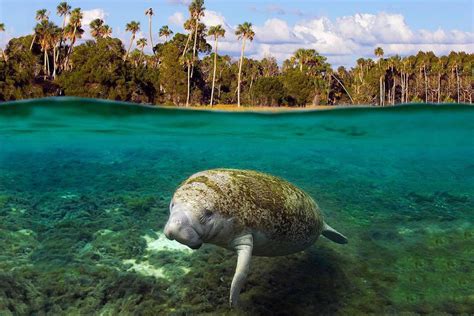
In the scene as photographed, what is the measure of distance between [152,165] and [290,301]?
10878 mm

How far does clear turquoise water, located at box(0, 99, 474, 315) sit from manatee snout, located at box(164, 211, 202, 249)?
193 centimetres

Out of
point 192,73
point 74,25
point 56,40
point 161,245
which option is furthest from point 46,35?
point 161,245

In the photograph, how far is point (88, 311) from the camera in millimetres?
5809

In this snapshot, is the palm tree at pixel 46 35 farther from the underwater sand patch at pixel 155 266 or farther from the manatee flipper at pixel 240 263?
the manatee flipper at pixel 240 263

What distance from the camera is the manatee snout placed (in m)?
3.87

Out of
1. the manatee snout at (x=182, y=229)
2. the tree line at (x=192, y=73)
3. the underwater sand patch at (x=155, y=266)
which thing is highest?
the tree line at (x=192, y=73)

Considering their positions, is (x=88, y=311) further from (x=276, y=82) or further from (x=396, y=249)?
(x=276, y=82)

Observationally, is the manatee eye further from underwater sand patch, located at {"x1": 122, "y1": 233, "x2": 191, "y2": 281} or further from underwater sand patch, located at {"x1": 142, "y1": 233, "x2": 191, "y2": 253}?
underwater sand patch, located at {"x1": 142, "y1": 233, "x2": 191, "y2": 253}

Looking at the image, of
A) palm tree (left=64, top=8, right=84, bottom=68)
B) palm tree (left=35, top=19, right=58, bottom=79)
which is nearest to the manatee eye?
palm tree (left=35, top=19, right=58, bottom=79)

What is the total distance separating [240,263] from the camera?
4227 mm

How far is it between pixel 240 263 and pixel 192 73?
57.0 meters

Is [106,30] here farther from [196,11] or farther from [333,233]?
[333,233]

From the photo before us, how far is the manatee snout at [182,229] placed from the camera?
3869 mm

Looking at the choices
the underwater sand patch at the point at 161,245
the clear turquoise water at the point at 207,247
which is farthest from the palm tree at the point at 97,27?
the underwater sand patch at the point at 161,245
